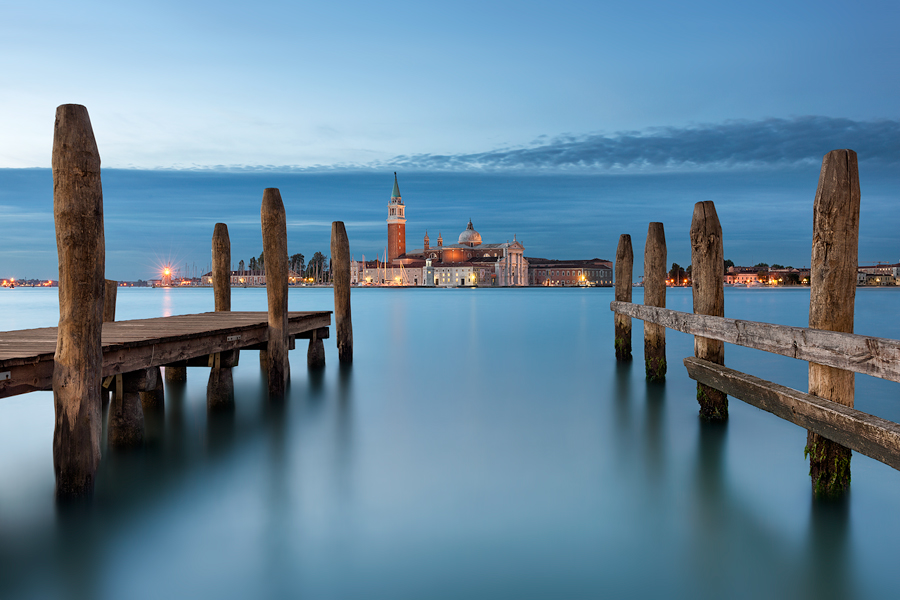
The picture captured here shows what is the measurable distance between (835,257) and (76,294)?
4.98m

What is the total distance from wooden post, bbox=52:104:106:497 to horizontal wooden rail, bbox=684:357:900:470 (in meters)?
4.74

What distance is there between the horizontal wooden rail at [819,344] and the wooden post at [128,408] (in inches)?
200

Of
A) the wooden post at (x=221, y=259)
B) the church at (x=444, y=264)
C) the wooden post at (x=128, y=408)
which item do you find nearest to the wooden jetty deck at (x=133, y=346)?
the wooden post at (x=128, y=408)

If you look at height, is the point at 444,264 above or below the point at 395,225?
below

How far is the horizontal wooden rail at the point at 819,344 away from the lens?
3330 millimetres

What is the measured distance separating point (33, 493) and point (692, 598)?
16.0 ft

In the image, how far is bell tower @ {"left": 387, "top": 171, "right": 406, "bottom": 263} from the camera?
126062 millimetres

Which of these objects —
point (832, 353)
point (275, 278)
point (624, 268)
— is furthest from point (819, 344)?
point (624, 268)

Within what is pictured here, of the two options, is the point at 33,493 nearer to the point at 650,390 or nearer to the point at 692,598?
the point at 692,598

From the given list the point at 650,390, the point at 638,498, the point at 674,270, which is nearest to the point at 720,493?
the point at 638,498

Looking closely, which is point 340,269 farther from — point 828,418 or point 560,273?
point 560,273

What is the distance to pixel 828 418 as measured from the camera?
3.85 meters

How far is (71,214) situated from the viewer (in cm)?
424

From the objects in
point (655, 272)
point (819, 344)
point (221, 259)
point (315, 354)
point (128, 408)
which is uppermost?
point (221, 259)
